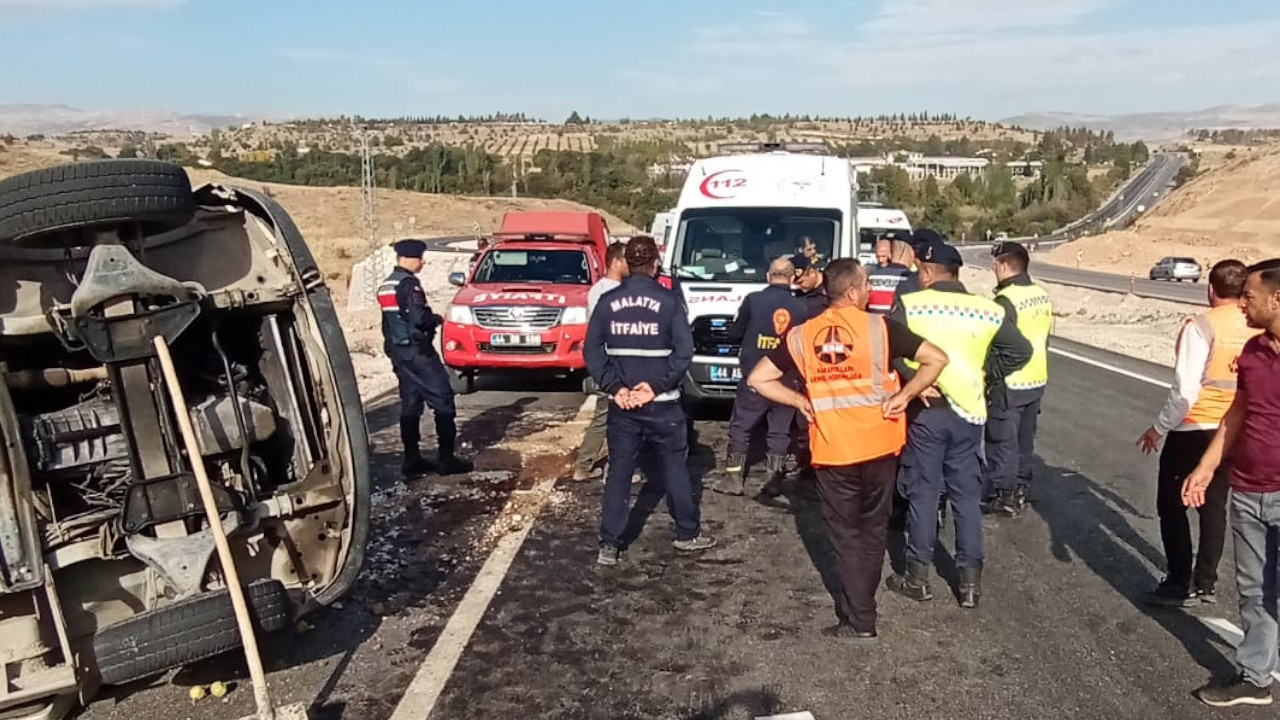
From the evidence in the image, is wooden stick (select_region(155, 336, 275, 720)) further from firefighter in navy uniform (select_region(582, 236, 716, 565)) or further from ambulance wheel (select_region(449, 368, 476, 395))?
ambulance wheel (select_region(449, 368, 476, 395))

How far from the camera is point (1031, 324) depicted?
7.04 meters

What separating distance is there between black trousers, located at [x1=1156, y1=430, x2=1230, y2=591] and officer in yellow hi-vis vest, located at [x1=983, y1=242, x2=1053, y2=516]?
144 centimetres

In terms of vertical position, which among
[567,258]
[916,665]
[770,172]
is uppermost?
[770,172]

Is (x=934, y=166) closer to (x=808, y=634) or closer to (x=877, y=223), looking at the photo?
(x=877, y=223)

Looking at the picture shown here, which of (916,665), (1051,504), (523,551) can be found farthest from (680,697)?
(1051,504)

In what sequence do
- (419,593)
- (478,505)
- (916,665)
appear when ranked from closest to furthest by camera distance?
(916,665), (419,593), (478,505)

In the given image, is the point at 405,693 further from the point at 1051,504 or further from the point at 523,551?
the point at 1051,504

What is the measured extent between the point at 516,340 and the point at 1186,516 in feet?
25.6

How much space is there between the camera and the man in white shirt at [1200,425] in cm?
539

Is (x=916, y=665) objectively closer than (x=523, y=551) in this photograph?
Yes

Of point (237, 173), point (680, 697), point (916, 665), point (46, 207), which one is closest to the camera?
point (46, 207)

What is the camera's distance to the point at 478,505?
7543 mm

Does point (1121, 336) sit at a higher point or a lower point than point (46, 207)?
lower

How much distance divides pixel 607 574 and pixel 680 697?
163cm
